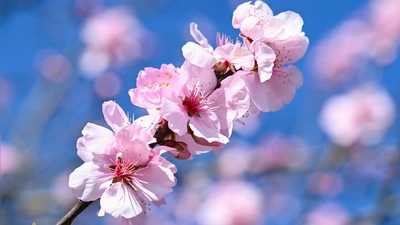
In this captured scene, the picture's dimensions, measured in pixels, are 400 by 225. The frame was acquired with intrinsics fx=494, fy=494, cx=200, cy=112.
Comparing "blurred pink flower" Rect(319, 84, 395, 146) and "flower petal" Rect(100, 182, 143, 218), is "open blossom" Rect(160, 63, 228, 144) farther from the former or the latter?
"blurred pink flower" Rect(319, 84, 395, 146)

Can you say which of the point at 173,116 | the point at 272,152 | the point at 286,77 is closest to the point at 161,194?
the point at 173,116

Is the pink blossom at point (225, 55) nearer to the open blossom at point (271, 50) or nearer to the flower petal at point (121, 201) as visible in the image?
the open blossom at point (271, 50)

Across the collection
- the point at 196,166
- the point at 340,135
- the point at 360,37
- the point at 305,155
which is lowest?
the point at 196,166

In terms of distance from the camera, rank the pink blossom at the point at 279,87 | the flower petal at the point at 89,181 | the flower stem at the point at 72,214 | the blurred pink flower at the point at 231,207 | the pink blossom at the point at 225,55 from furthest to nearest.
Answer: the blurred pink flower at the point at 231,207 → the pink blossom at the point at 279,87 → the pink blossom at the point at 225,55 → the flower petal at the point at 89,181 → the flower stem at the point at 72,214

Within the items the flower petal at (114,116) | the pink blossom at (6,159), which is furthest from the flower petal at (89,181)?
the pink blossom at (6,159)

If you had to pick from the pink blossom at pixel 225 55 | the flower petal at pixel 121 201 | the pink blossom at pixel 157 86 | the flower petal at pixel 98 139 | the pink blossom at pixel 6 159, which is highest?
the pink blossom at pixel 6 159

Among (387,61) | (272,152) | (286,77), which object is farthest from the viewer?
(272,152)

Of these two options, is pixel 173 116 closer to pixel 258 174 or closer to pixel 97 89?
pixel 258 174
